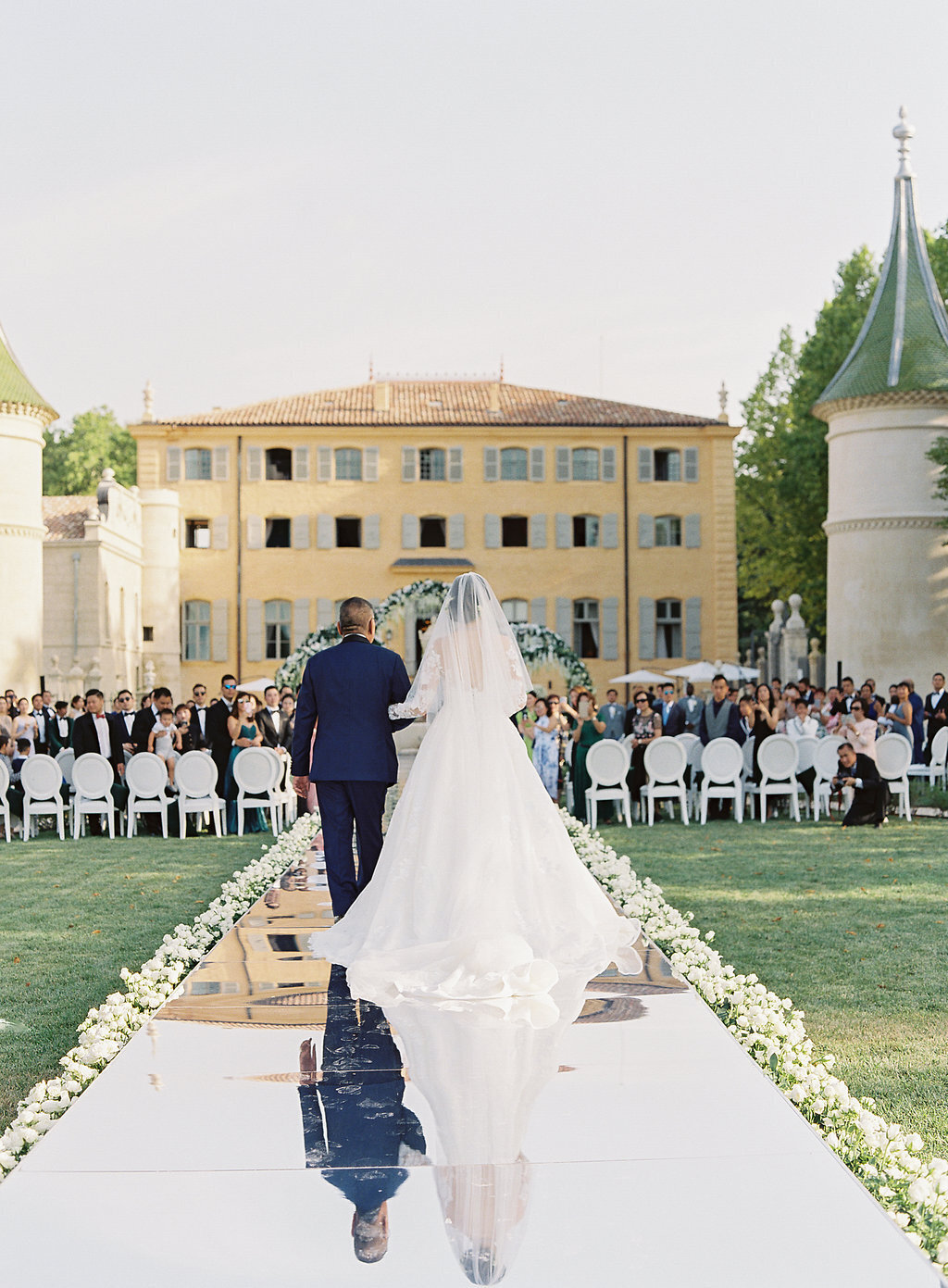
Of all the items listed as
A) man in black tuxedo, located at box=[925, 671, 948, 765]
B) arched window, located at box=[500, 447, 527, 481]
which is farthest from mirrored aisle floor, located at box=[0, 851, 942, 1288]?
arched window, located at box=[500, 447, 527, 481]

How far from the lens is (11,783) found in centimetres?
1506

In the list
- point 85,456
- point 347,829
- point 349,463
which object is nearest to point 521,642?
point 349,463

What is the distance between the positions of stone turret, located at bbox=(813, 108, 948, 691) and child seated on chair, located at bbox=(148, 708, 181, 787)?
1709 cm

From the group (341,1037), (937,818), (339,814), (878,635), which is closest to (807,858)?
(937,818)

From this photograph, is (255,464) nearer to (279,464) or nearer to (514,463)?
(279,464)

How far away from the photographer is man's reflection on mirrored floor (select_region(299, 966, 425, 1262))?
3.12 metres

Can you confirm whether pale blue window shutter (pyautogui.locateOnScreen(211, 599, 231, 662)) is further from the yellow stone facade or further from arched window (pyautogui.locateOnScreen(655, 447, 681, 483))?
arched window (pyautogui.locateOnScreen(655, 447, 681, 483))

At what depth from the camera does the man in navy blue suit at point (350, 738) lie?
668 centimetres

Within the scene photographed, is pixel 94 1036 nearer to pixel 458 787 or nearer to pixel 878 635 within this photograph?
pixel 458 787

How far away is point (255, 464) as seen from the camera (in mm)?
38312

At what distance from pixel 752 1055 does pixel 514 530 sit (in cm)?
3429

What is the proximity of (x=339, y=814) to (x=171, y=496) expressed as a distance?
31780 millimetres

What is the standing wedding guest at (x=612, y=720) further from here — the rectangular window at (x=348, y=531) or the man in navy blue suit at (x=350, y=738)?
the rectangular window at (x=348, y=531)

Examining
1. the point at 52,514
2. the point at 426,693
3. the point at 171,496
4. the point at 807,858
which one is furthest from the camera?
the point at 171,496
